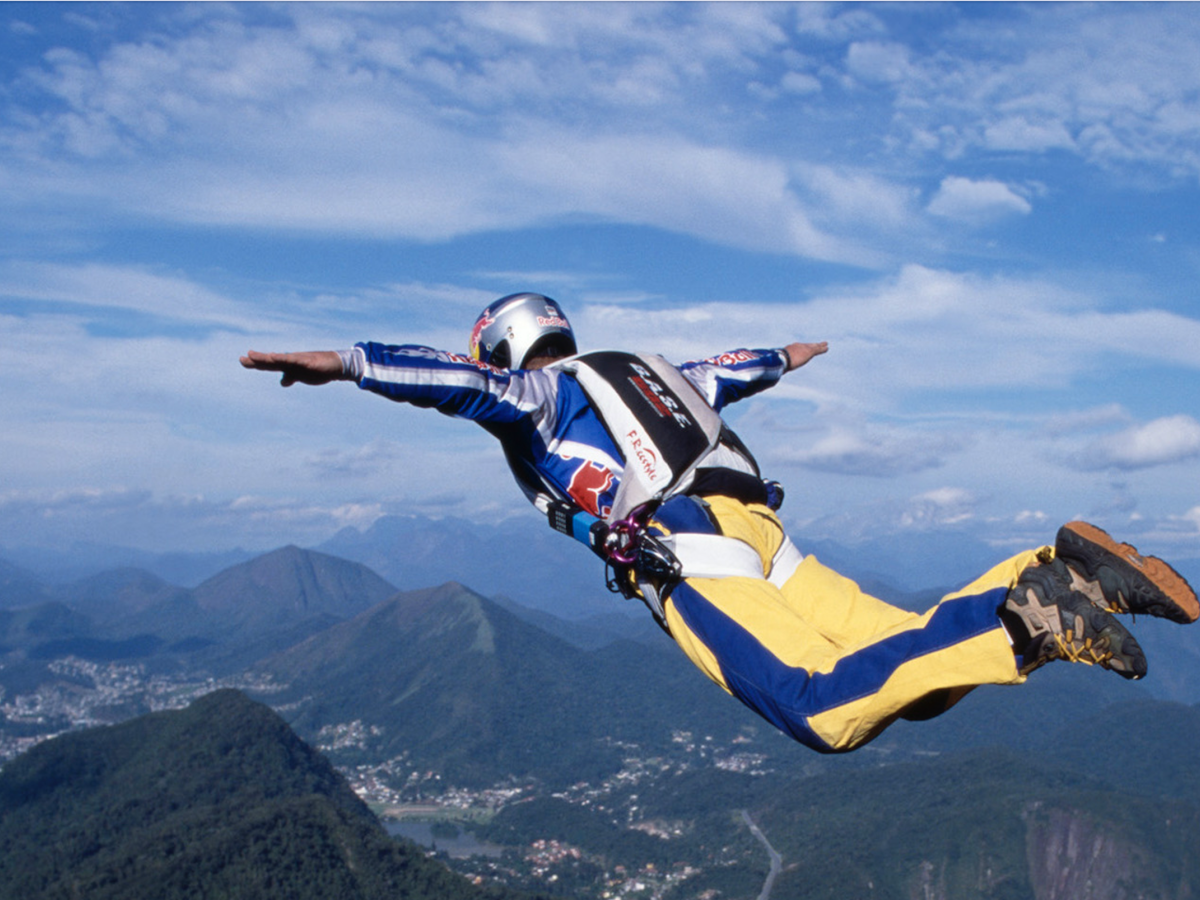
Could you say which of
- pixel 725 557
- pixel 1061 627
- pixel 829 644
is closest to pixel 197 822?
pixel 725 557

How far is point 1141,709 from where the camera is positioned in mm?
177375

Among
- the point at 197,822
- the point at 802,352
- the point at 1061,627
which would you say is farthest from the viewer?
the point at 197,822

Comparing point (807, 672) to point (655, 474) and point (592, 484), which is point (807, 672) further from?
point (592, 484)

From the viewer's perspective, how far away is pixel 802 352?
22.9 feet

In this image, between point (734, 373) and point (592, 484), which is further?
point (734, 373)

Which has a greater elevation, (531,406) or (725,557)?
(531,406)

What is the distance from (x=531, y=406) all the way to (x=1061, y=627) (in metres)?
2.94

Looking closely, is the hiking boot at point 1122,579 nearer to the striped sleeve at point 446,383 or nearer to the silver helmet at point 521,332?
the striped sleeve at point 446,383

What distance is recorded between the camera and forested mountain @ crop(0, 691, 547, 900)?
2638 inches

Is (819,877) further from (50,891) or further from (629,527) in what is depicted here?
(629,527)

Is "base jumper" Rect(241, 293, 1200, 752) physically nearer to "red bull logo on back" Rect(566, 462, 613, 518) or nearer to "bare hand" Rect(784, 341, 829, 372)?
"red bull logo on back" Rect(566, 462, 613, 518)

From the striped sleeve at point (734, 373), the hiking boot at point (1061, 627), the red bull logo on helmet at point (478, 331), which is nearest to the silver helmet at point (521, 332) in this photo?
the red bull logo on helmet at point (478, 331)

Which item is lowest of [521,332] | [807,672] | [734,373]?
[807,672]

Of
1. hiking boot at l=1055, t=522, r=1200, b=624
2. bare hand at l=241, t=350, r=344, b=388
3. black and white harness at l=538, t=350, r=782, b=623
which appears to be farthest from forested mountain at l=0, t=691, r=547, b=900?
hiking boot at l=1055, t=522, r=1200, b=624
